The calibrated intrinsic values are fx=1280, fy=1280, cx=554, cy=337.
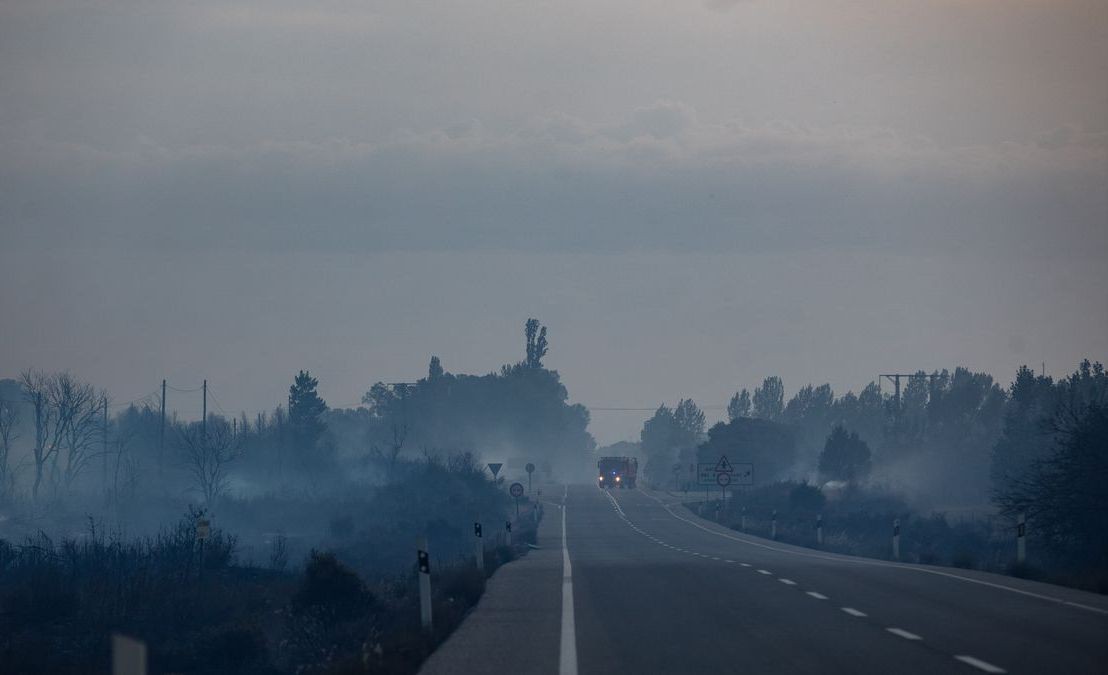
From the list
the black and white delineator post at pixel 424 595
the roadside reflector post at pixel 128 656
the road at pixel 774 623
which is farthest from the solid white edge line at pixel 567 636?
the roadside reflector post at pixel 128 656

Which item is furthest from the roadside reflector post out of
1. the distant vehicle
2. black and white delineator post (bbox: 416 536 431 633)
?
the distant vehicle

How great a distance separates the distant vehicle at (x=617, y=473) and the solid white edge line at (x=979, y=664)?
132228mm

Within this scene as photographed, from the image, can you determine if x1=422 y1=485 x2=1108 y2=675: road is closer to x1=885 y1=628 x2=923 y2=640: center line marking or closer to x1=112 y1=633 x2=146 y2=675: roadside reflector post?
x1=885 y1=628 x2=923 y2=640: center line marking

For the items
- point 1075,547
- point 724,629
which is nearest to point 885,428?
point 1075,547

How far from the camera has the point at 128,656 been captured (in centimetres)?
595

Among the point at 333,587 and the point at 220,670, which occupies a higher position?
the point at 333,587

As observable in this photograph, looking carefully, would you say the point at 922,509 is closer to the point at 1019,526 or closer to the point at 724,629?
the point at 1019,526

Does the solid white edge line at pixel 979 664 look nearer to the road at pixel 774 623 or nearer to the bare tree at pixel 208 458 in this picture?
the road at pixel 774 623

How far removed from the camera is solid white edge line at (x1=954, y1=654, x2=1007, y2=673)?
38.6 feet

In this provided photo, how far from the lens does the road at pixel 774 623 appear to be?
42.1 feet

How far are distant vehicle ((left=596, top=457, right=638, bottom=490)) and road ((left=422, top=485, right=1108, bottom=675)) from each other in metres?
116

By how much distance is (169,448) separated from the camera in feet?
445

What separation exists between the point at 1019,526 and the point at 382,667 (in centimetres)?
1902

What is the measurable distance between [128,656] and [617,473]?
141 meters
